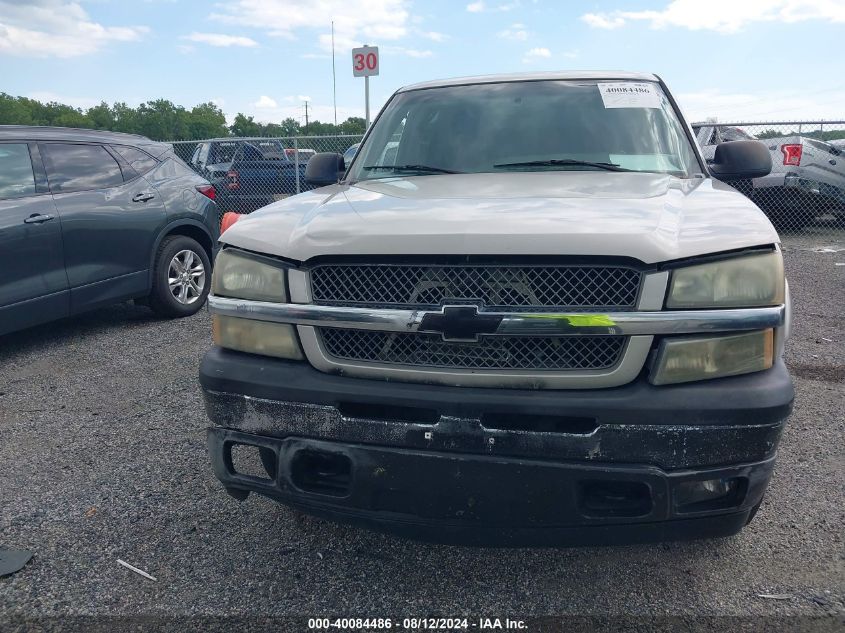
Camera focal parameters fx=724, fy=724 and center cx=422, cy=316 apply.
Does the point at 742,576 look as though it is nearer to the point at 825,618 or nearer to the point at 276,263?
the point at 825,618

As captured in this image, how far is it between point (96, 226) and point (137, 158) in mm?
957

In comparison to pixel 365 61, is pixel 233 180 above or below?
below

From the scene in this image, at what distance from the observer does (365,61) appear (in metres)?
12.9

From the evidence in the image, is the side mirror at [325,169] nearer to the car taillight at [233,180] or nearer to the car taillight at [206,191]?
the car taillight at [206,191]

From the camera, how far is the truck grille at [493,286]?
6.91ft

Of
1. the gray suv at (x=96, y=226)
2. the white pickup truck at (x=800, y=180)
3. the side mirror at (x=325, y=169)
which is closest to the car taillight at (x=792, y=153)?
the white pickup truck at (x=800, y=180)

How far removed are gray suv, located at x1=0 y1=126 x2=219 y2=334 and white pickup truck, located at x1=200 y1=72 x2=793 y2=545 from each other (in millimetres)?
3479

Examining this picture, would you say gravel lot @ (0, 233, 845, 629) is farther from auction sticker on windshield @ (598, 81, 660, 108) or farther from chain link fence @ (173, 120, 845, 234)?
chain link fence @ (173, 120, 845, 234)

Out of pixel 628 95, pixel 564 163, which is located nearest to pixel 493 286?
pixel 564 163

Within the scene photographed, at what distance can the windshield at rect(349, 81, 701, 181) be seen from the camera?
3.29m

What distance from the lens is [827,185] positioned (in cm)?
1155

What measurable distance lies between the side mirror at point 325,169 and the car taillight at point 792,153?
960 centimetres

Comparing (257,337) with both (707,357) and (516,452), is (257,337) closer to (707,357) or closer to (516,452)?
(516,452)

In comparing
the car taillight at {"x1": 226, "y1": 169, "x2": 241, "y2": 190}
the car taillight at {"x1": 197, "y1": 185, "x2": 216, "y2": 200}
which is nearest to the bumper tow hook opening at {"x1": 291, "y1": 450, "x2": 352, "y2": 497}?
the car taillight at {"x1": 197, "y1": 185, "x2": 216, "y2": 200}
